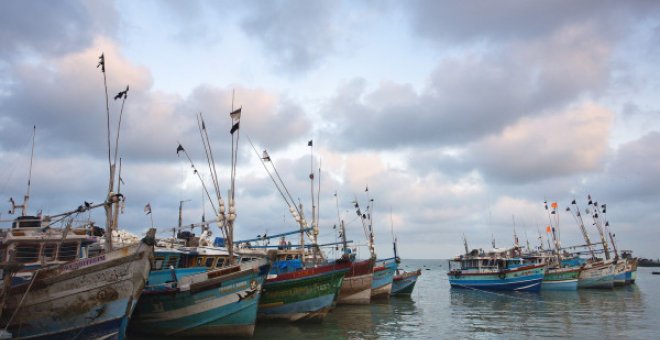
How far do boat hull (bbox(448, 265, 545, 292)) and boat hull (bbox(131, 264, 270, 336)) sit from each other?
31.9 m

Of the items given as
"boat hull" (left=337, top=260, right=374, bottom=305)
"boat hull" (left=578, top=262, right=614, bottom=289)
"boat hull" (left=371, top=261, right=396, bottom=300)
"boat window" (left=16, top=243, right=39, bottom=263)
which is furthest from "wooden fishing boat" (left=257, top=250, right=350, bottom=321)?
"boat hull" (left=578, top=262, right=614, bottom=289)

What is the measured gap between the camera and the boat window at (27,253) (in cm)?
1836

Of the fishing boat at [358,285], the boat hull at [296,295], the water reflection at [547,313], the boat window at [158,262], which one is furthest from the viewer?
the fishing boat at [358,285]

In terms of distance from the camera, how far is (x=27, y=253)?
1847cm

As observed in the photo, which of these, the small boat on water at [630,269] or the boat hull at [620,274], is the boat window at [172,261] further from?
the small boat on water at [630,269]

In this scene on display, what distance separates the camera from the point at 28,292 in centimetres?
1472

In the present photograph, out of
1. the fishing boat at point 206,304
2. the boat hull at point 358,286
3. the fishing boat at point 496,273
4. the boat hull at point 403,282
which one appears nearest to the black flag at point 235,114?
the fishing boat at point 206,304

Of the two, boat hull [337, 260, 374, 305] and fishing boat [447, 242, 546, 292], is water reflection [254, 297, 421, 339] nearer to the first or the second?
boat hull [337, 260, 374, 305]

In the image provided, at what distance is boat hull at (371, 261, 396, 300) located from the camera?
36.7 meters

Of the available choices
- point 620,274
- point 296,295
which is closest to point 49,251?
point 296,295

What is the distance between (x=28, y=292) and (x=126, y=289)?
3.17m

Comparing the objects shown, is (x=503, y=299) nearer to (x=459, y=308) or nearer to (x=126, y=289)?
(x=459, y=308)

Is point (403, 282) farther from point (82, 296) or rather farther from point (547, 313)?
point (82, 296)

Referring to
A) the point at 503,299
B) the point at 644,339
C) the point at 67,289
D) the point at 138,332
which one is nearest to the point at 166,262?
the point at 138,332
